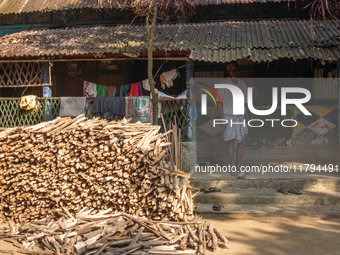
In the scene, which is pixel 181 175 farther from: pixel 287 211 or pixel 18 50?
pixel 18 50

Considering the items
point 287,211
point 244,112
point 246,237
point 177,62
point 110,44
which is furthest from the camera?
point 177,62

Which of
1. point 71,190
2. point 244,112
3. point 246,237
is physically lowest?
point 246,237

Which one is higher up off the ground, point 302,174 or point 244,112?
point 244,112

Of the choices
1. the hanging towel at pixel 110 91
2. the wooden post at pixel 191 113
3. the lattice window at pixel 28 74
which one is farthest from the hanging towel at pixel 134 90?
the lattice window at pixel 28 74

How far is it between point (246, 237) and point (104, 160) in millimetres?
2441

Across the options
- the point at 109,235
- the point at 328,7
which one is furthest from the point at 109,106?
the point at 328,7

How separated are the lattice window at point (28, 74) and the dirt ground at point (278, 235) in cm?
506

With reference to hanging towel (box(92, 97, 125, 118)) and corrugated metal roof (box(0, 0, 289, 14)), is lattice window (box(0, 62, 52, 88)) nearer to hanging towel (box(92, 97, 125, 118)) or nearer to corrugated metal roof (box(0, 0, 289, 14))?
hanging towel (box(92, 97, 125, 118))

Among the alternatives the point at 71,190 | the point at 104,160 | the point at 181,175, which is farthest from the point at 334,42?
the point at 71,190

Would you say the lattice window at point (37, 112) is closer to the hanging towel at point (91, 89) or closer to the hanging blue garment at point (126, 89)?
the hanging towel at point (91, 89)

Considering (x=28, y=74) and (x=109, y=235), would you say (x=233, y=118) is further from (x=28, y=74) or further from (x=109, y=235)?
(x=28, y=74)

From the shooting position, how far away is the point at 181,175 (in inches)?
214

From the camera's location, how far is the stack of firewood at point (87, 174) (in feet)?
16.6

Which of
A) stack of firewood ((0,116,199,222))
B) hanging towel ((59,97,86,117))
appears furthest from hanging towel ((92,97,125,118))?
stack of firewood ((0,116,199,222))
